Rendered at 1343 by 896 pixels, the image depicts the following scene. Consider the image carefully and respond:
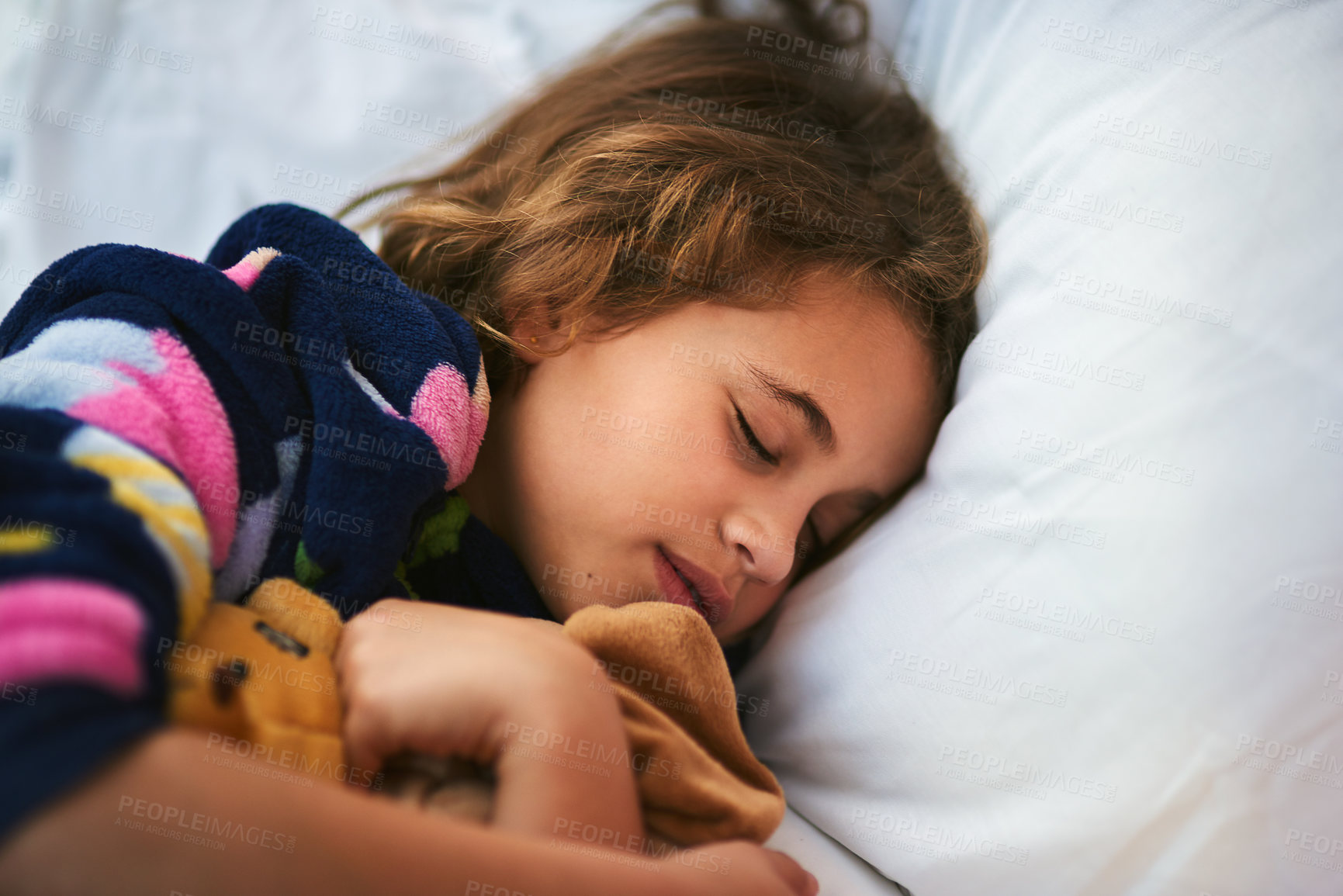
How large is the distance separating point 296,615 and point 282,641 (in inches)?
1.8

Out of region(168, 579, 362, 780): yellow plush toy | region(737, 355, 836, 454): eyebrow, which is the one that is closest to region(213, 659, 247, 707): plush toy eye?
region(168, 579, 362, 780): yellow plush toy

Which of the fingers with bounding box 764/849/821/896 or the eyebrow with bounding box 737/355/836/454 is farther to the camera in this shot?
the eyebrow with bounding box 737/355/836/454

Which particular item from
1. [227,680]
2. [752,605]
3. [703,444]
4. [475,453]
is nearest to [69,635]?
[227,680]

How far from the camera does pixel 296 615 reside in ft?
2.16

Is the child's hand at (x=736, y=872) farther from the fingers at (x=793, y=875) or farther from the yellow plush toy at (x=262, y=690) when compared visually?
the yellow plush toy at (x=262, y=690)

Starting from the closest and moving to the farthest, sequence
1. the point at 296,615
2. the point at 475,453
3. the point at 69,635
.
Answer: the point at 69,635
the point at 296,615
the point at 475,453

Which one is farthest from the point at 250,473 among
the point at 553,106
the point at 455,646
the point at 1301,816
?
the point at 1301,816

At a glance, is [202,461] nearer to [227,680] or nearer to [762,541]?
[227,680]

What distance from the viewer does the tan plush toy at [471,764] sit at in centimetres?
55

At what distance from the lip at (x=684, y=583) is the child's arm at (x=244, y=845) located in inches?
15.1

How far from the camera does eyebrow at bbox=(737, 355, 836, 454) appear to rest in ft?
2.86

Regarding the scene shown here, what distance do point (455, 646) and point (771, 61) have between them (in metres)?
0.93

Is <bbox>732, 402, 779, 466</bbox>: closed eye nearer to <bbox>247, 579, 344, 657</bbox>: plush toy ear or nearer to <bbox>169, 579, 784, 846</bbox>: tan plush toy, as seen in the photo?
<bbox>169, 579, 784, 846</bbox>: tan plush toy

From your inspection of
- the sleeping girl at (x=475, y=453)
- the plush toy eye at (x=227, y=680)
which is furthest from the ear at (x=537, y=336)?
the plush toy eye at (x=227, y=680)
